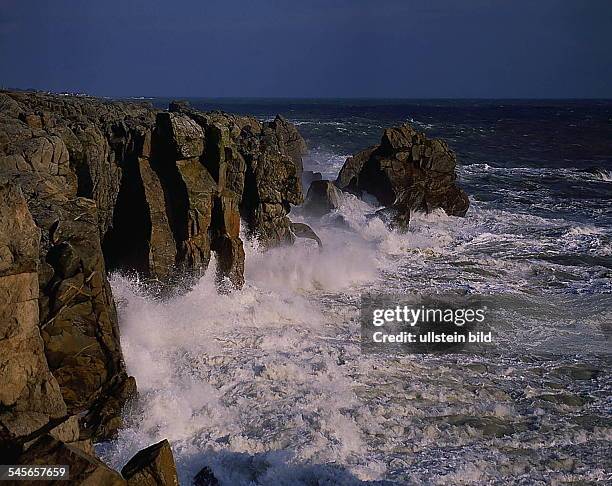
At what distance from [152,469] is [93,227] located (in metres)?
5.11

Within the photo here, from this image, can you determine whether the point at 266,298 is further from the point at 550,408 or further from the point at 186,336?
the point at 550,408

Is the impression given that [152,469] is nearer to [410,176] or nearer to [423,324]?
[423,324]

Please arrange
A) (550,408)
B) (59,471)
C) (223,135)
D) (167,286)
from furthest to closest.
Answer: (223,135)
(167,286)
(550,408)
(59,471)

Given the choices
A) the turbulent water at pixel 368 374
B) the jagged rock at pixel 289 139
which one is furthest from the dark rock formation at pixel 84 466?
the jagged rock at pixel 289 139

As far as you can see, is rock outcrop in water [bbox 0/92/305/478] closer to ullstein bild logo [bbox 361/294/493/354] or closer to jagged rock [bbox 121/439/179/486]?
jagged rock [bbox 121/439/179/486]

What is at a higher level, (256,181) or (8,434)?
(256,181)

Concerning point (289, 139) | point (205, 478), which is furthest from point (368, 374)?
point (289, 139)

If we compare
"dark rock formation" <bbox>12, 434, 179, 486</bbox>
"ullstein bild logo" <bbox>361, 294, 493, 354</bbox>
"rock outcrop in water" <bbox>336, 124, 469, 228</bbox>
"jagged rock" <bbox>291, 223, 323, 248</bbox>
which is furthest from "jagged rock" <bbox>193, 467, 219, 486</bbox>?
"rock outcrop in water" <bbox>336, 124, 469, 228</bbox>

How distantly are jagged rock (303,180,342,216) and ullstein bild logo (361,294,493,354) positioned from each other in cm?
859

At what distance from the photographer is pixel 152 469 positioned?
19.3 feet

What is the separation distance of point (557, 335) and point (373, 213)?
11.6 meters

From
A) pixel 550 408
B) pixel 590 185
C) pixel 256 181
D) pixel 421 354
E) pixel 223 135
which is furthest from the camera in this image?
pixel 590 185

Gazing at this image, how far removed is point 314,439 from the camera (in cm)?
901

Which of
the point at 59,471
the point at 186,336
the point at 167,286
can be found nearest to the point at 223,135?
the point at 167,286
